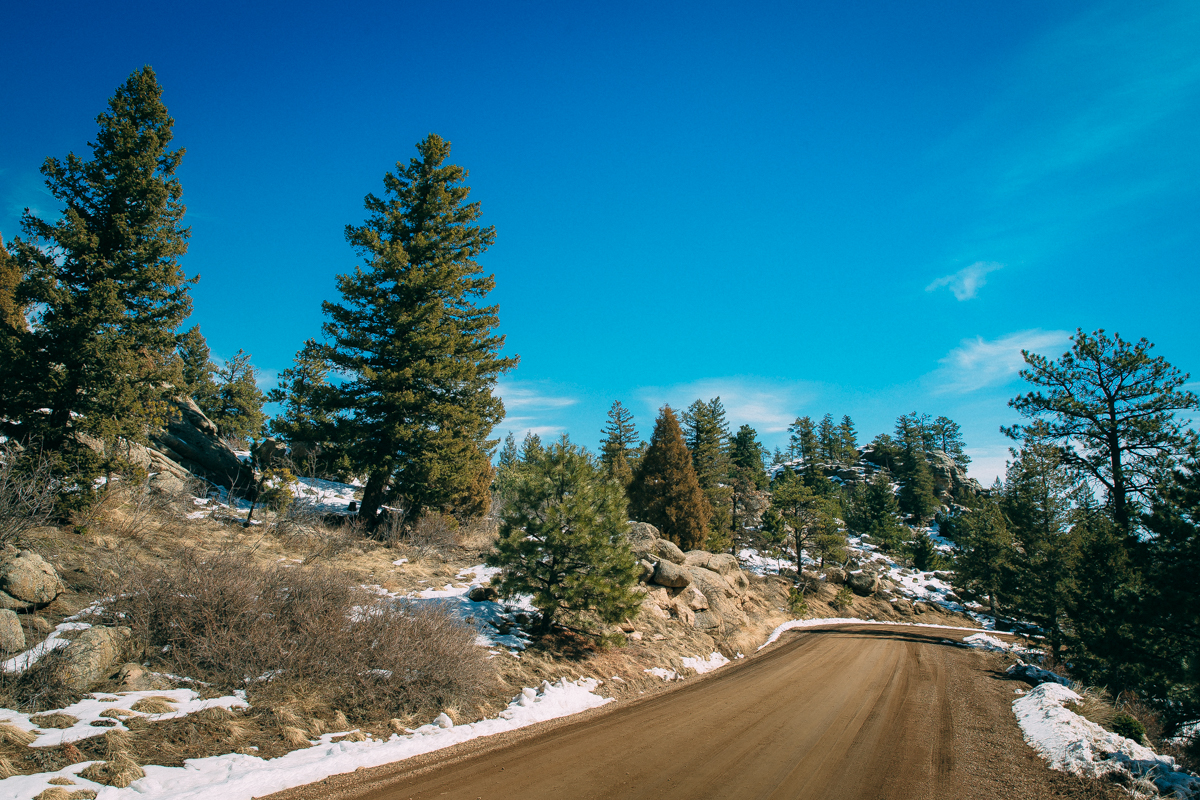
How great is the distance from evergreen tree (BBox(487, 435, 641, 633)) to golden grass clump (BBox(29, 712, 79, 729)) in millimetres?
6920

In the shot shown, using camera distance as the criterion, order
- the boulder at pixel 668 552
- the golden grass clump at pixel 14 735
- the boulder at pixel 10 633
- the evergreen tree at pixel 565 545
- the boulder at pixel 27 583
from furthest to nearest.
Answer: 1. the boulder at pixel 668 552
2. the evergreen tree at pixel 565 545
3. the boulder at pixel 27 583
4. the boulder at pixel 10 633
5. the golden grass clump at pixel 14 735

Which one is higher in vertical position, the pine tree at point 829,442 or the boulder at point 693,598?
the pine tree at point 829,442

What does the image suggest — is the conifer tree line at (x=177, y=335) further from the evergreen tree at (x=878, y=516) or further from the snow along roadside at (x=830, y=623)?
the evergreen tree at (x=878, y=516)

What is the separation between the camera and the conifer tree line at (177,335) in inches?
444

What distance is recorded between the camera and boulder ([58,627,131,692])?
6.04 metres

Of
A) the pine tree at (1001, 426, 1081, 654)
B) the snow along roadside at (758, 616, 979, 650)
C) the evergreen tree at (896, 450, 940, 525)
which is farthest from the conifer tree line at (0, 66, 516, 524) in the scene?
the evergreen tree at (896, 450, 940, 525)

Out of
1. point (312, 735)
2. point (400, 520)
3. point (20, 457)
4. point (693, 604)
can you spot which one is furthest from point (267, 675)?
point (693, 604)

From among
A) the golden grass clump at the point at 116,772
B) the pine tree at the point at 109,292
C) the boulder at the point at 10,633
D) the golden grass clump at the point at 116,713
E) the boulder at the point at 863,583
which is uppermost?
the pine tree at the point at 109,292

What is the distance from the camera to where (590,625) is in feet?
39.9

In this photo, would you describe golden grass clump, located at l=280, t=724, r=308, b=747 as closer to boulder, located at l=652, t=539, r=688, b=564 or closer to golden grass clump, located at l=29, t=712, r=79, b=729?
golden grass clump, located at l=29, t=712, r=79, b=729

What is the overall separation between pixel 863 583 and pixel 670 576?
94.1 ft

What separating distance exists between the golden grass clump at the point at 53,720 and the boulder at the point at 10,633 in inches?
56.1

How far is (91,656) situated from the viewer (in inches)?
252

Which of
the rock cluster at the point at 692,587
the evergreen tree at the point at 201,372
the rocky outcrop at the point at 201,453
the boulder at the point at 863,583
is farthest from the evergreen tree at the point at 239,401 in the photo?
the boulder at the point at 863,583
